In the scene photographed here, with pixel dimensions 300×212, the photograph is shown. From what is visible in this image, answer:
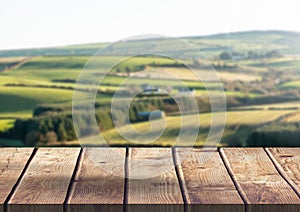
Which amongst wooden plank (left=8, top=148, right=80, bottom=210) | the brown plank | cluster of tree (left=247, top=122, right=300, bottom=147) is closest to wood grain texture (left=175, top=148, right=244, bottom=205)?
the brown plank

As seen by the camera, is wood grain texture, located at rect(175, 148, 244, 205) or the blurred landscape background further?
the blurred landscape background

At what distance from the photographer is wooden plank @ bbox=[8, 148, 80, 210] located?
1297 mm

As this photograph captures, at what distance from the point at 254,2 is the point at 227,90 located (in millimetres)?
1126

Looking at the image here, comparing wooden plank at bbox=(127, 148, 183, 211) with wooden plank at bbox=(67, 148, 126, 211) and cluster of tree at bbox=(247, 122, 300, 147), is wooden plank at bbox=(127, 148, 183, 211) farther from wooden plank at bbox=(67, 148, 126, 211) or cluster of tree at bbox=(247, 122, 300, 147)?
cluster of tree at bbox=(247, 122, 300, 147)

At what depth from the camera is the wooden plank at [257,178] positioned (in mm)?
1308

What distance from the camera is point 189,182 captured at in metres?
1.47

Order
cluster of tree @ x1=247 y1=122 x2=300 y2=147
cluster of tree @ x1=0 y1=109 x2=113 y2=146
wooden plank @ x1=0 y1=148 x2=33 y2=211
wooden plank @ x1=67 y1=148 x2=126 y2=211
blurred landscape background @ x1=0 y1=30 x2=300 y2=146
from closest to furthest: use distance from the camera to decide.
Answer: wooden plank @ x1=67 y1=148 x2=126 y2=211 < wooden plank @ x1=0 y1=148 x2=33 y2=211 < blurred landscape background @ x1=0 y1=30 x2=300 y2=146 < cluster of tree @ x1=247 y1=122 x2=300 y2=147 < cluster of tree @ x1=0 y1=109 x2=113 y2=146

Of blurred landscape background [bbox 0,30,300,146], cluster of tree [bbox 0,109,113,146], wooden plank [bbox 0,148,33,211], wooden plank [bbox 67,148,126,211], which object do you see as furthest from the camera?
cluster of tree [bbox 0,109,113,146]

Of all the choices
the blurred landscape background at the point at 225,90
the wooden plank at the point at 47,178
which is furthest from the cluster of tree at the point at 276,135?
the wooden plank at the point at 47,178

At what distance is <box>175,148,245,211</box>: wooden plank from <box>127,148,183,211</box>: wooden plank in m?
0.03

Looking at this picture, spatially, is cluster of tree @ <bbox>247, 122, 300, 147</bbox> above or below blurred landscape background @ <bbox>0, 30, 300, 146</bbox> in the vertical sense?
below

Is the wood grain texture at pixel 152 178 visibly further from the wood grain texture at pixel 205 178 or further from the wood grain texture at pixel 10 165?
the wood grain texture at pixel 10 165

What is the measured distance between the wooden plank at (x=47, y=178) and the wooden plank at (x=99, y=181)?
0.03m

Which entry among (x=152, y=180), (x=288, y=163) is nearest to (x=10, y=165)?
(x=152, y=180)
